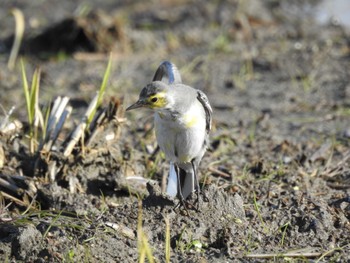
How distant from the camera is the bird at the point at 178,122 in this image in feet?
17.1

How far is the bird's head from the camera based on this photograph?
5.19 meters

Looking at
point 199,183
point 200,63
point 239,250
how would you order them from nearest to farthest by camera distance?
point 239,250 < point 199,183 < point 200,63

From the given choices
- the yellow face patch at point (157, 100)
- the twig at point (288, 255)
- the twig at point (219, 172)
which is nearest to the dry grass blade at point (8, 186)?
the yellow face patch at point (157, 100)

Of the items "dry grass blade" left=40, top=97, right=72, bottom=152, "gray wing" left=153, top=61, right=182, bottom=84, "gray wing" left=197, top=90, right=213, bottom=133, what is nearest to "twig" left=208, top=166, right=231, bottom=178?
"gray wing" left=197, top=90, right=213, bottom=133

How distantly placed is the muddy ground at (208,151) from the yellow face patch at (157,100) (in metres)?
Answer: 0.56

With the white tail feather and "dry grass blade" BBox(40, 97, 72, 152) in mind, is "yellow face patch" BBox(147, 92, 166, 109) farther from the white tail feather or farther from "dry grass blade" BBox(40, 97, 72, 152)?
"dry grass blade" BBox(40, 97, 72, 152)

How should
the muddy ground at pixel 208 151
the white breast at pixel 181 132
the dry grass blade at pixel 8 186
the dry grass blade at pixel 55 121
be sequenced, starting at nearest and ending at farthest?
the muddy ground at pixel 208 151 < the white breast at pixel 181 132 < the dry grass blade at pixel 8 186 < the dry grass blade at pixel 55 121

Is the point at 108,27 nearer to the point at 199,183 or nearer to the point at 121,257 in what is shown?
the point at 199,183

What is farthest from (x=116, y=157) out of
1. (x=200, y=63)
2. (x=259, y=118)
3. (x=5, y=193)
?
(x=200, y=63)

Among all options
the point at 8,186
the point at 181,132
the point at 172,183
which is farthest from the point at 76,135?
the point at 181,132

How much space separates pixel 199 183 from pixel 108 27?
4437mm

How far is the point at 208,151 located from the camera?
22.8ft

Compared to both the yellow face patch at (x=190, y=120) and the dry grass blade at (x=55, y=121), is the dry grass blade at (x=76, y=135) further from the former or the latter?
the yellow face patch at (x=190, y=120)

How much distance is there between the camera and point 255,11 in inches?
443
